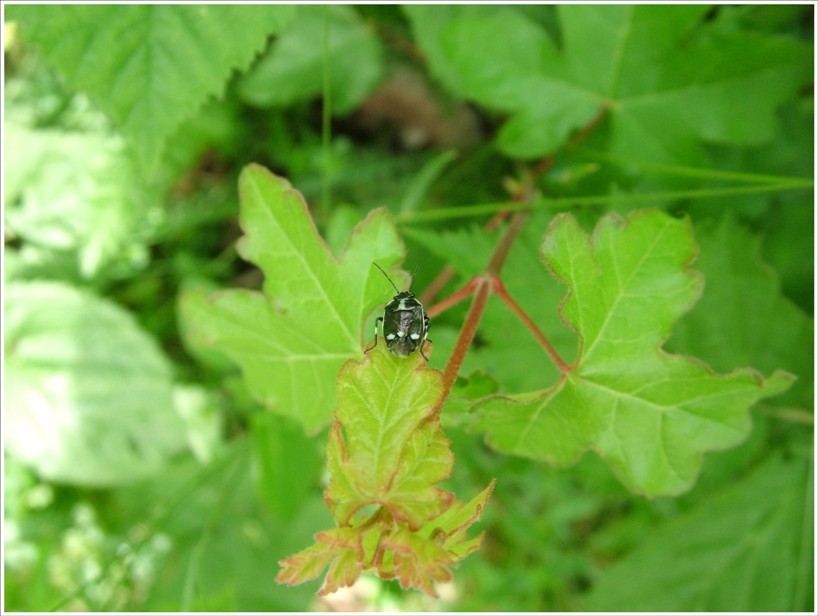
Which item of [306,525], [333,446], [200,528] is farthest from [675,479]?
[200,528]

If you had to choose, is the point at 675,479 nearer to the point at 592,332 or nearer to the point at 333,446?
the point at 592,332

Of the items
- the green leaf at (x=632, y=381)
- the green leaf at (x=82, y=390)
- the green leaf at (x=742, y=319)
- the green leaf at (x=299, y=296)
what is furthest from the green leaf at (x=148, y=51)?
the green leaf at (x=742, y=319)

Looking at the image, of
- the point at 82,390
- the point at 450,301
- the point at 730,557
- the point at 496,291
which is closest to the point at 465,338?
the point at 450,301

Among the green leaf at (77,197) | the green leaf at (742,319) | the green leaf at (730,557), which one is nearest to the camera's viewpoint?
the green leaf at (742,319)

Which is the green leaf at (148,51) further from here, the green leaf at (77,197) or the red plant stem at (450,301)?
the green leaf at (77,197)

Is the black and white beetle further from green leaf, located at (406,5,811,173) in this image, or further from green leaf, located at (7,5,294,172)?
green leaf, located at (406,5,811,173)
